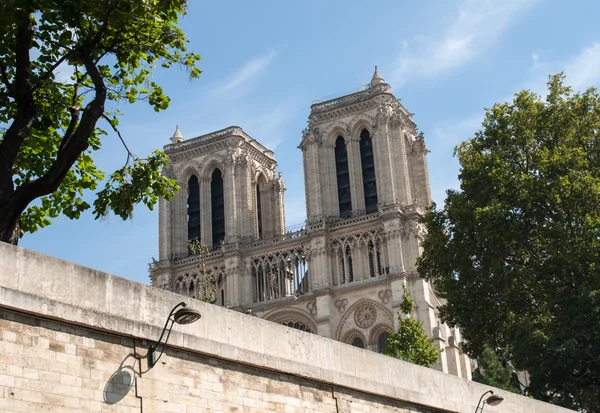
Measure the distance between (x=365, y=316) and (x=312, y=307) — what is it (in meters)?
3.33

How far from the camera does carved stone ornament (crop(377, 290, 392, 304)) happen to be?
1954 inches

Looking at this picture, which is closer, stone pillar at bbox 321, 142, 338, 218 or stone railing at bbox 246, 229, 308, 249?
stone pillar at bbox 321, 142, 338, 218

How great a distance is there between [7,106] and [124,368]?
5.80 metres

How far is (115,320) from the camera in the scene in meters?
10.2

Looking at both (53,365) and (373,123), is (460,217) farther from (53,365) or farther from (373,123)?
(373,123)

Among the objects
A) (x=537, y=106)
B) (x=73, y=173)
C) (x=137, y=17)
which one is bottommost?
(x=73, y=173)

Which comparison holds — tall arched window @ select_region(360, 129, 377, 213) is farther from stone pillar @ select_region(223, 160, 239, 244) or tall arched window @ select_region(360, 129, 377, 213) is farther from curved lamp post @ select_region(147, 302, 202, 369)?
curved lamp post @ select_region(147, 302, 202, 369)

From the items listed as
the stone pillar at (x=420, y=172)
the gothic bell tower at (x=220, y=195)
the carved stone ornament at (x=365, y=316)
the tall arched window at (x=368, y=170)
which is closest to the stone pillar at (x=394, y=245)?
the carved stone ornament at (x=365, y=316)

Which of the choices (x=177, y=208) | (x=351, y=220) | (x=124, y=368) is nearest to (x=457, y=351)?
(x=351, y=220)

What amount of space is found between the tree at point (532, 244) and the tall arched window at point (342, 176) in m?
25.0

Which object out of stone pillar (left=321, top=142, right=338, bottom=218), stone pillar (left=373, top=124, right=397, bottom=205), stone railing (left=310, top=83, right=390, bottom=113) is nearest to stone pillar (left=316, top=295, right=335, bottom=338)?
stone pillar (left=321, top=142, right=338, bottom=218)

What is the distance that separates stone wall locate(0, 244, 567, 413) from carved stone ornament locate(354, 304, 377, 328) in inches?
1430

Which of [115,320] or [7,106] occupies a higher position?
[7,106]

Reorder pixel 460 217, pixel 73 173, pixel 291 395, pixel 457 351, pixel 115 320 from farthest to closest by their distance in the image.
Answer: pixel 457 351 → pixel 460 217 → pixel 73 173 → pixel 291 395 → pixel 115 320
